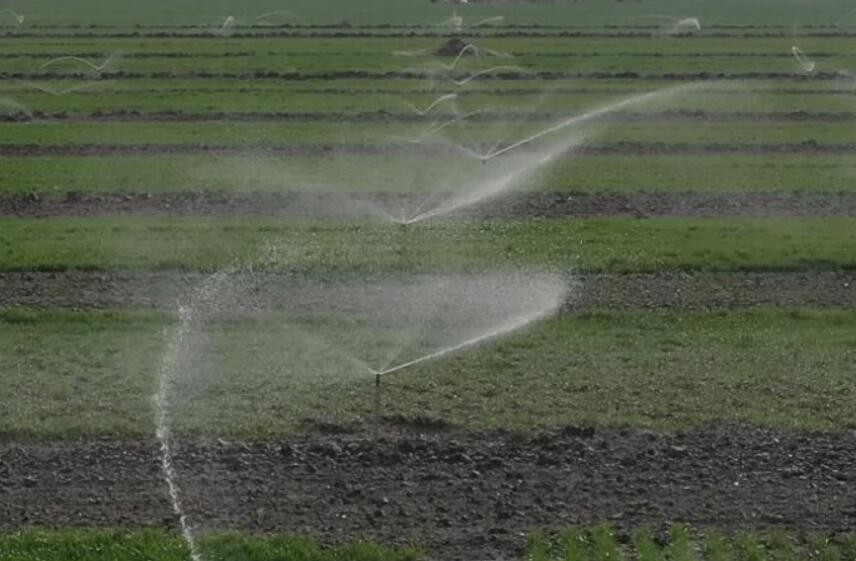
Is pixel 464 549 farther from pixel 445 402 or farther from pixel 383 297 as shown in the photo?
pixel 383 297

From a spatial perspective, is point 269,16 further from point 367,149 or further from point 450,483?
point 450,483

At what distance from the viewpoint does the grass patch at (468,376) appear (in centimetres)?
1338

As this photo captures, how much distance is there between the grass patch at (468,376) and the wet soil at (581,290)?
0.58 metres

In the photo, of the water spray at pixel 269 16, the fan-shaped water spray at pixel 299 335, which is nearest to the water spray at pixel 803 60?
the water spray at pixel 269 16

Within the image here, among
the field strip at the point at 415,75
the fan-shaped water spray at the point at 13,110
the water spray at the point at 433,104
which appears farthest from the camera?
the field strip at the point at 415,75

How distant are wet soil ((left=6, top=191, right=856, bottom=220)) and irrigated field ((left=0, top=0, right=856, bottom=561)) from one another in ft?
0.34

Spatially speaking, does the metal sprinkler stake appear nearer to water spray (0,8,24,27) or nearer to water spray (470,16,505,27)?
water spray (470,16,505,27)

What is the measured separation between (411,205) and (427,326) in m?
6.87

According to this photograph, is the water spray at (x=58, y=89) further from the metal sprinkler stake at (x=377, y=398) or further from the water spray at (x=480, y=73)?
the metal sprinkler stake at (x=377, y=398)

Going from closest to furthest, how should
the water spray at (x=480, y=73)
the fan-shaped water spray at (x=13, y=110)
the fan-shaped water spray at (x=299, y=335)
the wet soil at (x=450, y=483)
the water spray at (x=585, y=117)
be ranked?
the wet soil at (x=450, y=483) → the fan-shaped water spray at (x=299, y=335) → the water spray at (x=585, y=117) → the fan-shaped water spray at (x=13, y=110) → the water spray at (x=480, y=73)

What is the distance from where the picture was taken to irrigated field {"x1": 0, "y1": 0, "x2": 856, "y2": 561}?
11.3m

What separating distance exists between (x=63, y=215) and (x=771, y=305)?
11520 mm

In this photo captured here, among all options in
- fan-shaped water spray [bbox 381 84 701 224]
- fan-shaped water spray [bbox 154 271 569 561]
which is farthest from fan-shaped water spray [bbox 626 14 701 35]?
fan-shaped water spray [bbox 154 271 569 561]

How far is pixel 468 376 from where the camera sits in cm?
1467
